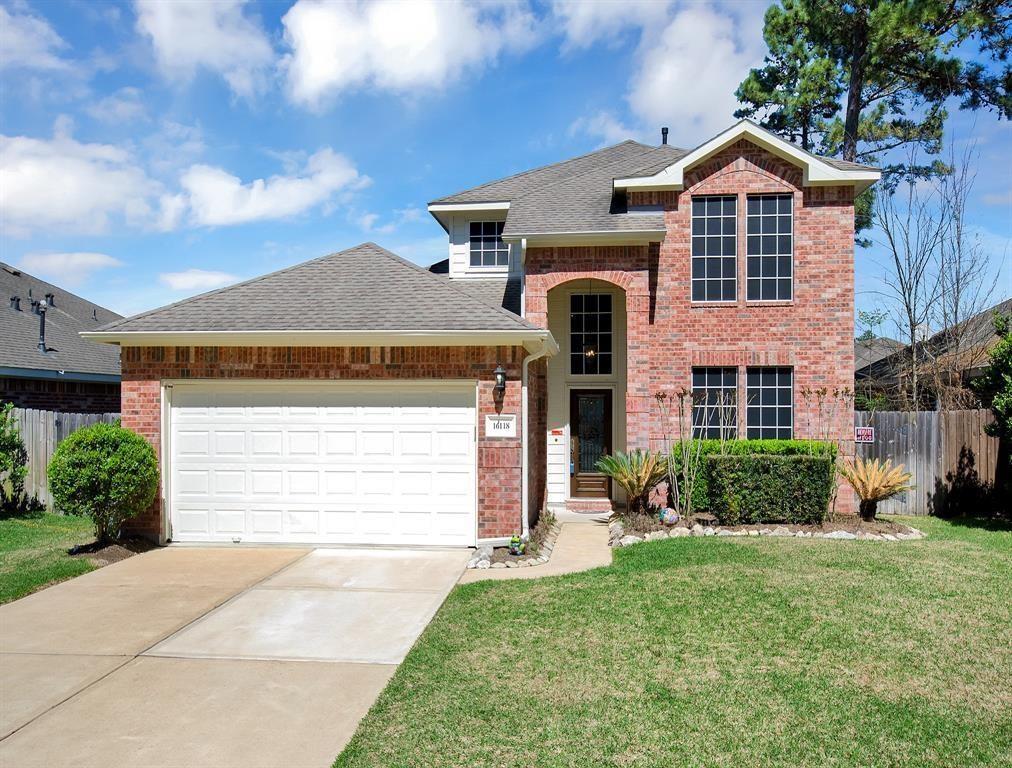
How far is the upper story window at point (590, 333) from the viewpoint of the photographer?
13.9 meters

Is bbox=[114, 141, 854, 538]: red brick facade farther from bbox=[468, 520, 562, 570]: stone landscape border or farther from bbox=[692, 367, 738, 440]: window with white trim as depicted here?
bbox=[468, 520, 562, 570]: stone landscape border

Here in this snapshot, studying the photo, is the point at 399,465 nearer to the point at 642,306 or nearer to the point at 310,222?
Result: the point at 642,306

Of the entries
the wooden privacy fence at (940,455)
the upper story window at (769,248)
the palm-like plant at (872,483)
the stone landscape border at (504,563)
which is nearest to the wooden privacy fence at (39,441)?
the stone landscape border at (504,563)

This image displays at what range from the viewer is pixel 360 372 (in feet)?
32.1

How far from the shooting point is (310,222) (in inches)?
673

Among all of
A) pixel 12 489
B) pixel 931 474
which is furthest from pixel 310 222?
pixel 931 474

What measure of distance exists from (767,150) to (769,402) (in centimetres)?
459

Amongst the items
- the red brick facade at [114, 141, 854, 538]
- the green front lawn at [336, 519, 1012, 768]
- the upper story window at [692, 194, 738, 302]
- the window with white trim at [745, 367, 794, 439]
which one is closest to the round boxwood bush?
the green front lawn at [336, 519, 1012, 768]

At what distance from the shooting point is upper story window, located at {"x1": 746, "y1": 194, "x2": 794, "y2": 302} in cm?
1270

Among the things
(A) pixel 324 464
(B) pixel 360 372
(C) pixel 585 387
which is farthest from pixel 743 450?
(A) pixel 324 464

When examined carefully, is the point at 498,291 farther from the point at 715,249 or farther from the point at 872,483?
the point at 872,483

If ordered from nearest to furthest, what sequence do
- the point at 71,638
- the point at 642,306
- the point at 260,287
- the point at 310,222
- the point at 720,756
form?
the point at 720,756, the point at 71,638, the point at 260,287, the point at 642,306, the point at 310,222

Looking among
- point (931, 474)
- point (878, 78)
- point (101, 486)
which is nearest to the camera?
Result: point (101, 486)

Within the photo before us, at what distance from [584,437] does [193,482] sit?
723cm
